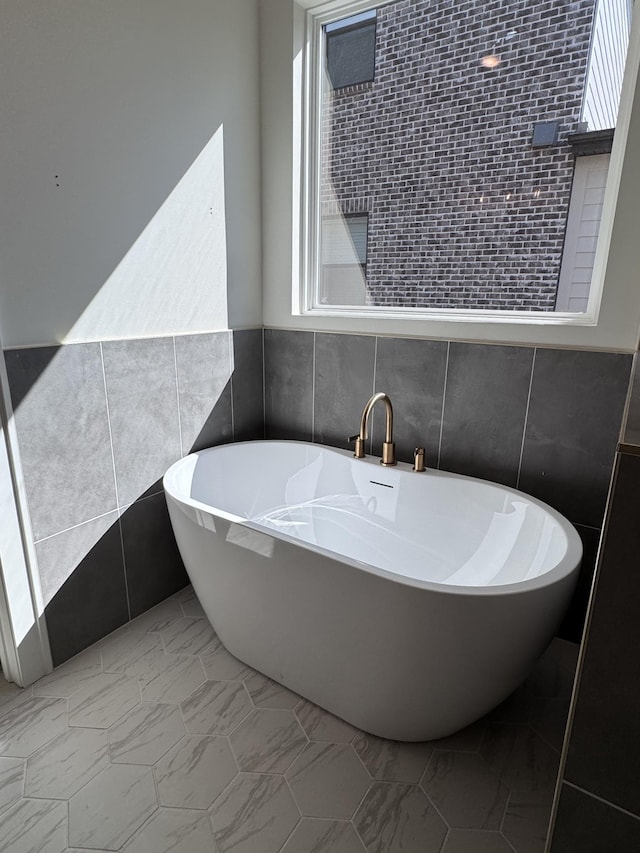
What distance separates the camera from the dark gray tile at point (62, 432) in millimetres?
1570

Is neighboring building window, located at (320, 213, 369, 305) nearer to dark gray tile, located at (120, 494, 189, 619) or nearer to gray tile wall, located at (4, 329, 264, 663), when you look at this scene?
gray tile wall, located at (4, 329, 264, 663)

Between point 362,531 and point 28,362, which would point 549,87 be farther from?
point 28,362

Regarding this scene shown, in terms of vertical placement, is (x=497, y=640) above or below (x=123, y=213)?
below

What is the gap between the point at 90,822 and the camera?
1.27 m

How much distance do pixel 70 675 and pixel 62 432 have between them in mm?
865

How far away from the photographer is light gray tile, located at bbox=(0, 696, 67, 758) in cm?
149

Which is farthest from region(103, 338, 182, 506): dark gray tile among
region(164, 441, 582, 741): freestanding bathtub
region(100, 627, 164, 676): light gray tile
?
region(100, 627, 164, 676): light gray tile

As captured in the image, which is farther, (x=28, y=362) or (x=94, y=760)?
(x=28, y=362)

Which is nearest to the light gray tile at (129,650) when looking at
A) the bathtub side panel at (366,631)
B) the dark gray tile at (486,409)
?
the bathtub side panel at (366,631)

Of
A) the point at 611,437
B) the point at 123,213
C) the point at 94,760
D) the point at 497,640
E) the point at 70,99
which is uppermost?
the point at 70,99

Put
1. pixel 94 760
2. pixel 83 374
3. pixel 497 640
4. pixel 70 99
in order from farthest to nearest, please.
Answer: pixel 83 374 < pixel 70 99 < pixel 94 760 < pixel 497 640

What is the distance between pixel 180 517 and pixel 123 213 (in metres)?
1.09

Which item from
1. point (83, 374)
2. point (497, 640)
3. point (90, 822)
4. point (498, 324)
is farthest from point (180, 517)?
point (498, 324)

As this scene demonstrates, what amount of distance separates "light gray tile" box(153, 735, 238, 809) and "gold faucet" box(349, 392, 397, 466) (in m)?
1.15
